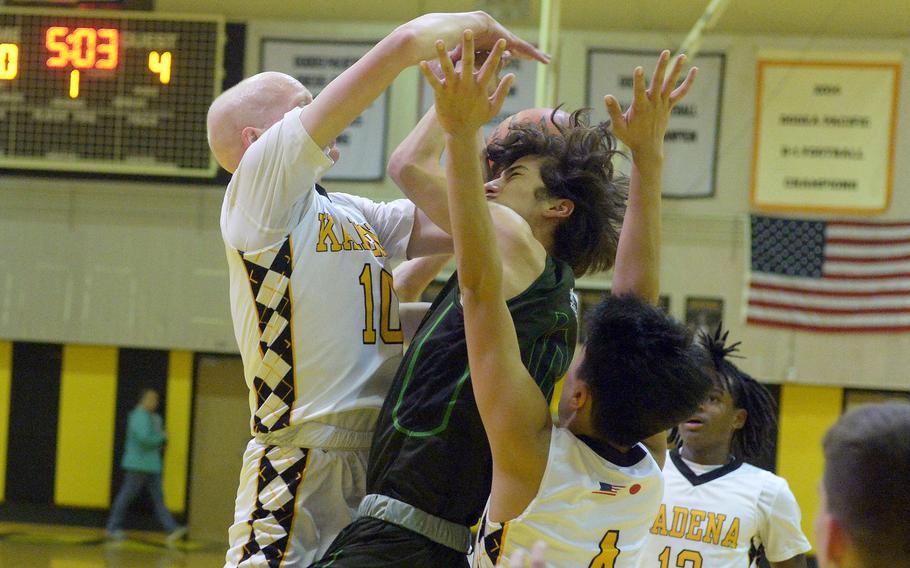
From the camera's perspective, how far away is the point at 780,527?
4.77 meters

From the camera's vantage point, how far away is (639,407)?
2.31 metres

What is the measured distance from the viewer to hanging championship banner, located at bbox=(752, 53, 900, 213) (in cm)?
1203

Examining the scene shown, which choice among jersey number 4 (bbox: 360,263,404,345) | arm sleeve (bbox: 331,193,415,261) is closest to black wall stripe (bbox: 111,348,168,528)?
arm sleeve (bbox: 331,193,415,261)

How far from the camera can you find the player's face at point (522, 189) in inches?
103

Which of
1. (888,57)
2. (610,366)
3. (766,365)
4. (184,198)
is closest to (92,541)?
(184,198)

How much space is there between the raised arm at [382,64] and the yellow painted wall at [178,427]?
11128 mm

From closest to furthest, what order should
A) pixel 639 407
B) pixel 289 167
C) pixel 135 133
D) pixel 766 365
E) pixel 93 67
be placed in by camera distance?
1. pixel 639 407
2. pixel 289 167
3. pixel 93 67
4. pixel 135 133
5. pixel 766 365

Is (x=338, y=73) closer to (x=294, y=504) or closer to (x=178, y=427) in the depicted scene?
(x=178, y=427)

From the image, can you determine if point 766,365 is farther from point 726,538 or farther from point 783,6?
point 726,538

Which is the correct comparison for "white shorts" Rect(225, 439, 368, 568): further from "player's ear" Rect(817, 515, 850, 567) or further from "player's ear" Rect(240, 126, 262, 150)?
"player's ear" Rect(817, 515, 850, 567)

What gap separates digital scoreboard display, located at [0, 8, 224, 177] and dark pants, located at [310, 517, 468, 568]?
6.32m

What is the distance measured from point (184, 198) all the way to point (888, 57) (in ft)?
27.6

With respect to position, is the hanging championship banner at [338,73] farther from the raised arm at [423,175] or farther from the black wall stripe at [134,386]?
the raised arm at [423,175]

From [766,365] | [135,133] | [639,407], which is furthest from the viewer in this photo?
[766,365]
